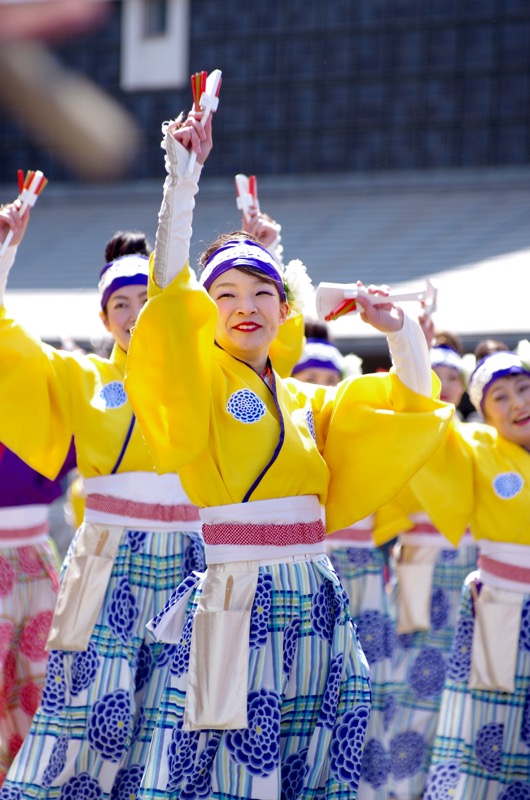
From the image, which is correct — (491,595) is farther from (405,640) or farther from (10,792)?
(10,792)

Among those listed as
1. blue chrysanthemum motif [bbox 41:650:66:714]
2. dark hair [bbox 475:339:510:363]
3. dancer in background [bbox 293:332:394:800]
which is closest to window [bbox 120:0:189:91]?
dancer in background [bbox 293:332:394:800]

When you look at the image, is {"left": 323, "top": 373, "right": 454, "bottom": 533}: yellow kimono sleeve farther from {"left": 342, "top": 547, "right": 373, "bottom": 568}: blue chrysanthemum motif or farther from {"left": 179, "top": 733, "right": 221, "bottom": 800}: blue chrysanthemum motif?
{"left": 342, "top": 547, "right": 373, "bottom": 568}: blue chrysanthemum motif

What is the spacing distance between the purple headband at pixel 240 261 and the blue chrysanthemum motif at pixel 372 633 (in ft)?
6.97

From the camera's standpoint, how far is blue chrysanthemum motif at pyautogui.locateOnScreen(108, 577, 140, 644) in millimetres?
3918

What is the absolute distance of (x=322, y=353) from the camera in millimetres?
5566

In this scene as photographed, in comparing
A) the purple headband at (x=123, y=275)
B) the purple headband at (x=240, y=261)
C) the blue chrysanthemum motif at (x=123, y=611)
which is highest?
the purple headband at (x=123, y=275)

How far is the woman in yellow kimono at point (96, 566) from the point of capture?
12.6 ft

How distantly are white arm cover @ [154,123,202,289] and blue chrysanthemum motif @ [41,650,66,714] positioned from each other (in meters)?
1.41

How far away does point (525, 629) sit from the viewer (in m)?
4.23

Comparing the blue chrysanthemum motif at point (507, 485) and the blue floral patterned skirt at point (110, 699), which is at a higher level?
the blue chrysanthemum motif at point (507, 485)

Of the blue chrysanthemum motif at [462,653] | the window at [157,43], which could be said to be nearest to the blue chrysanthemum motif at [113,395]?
the blue chrysanthemum motif at [462,653]

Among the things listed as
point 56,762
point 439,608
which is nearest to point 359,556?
point 439,608

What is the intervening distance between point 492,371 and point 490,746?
3.74ft

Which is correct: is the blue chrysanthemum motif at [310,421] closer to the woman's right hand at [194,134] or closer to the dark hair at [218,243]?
the dark hair at [218,243]
